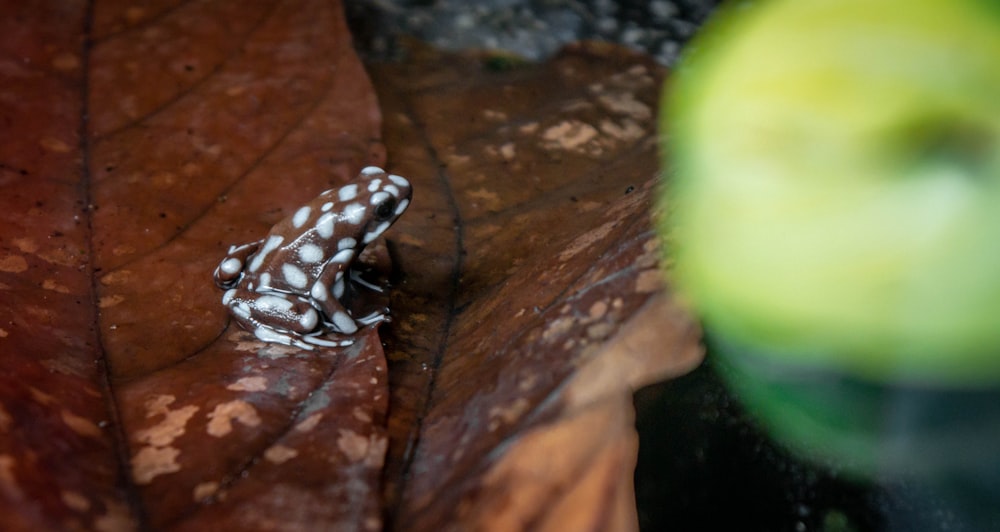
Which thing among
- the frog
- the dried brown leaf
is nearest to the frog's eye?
the frog

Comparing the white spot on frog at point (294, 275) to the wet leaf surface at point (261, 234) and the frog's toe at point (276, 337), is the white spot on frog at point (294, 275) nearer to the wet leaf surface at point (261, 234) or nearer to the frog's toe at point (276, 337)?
the wet leaf surface at point (261, 234)

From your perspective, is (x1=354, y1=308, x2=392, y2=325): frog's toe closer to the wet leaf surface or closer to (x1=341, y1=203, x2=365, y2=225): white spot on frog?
the wet leaf surface

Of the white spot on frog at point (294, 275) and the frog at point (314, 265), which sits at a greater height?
the frog at point (314, 265)

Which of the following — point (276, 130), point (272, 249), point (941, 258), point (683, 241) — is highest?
point (941, 258)

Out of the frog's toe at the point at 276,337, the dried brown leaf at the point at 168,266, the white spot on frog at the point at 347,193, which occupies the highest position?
the dried brown leaf at the point at 168,266

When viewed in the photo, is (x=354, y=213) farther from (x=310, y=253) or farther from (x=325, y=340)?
(x=325, y=340)

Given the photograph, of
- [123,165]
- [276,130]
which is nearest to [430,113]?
[276,130]

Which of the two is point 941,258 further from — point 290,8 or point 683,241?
point 290,8

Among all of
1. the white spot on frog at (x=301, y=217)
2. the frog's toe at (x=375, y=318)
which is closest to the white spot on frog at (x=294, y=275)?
the white spot on frog at (x=301, y=217)
